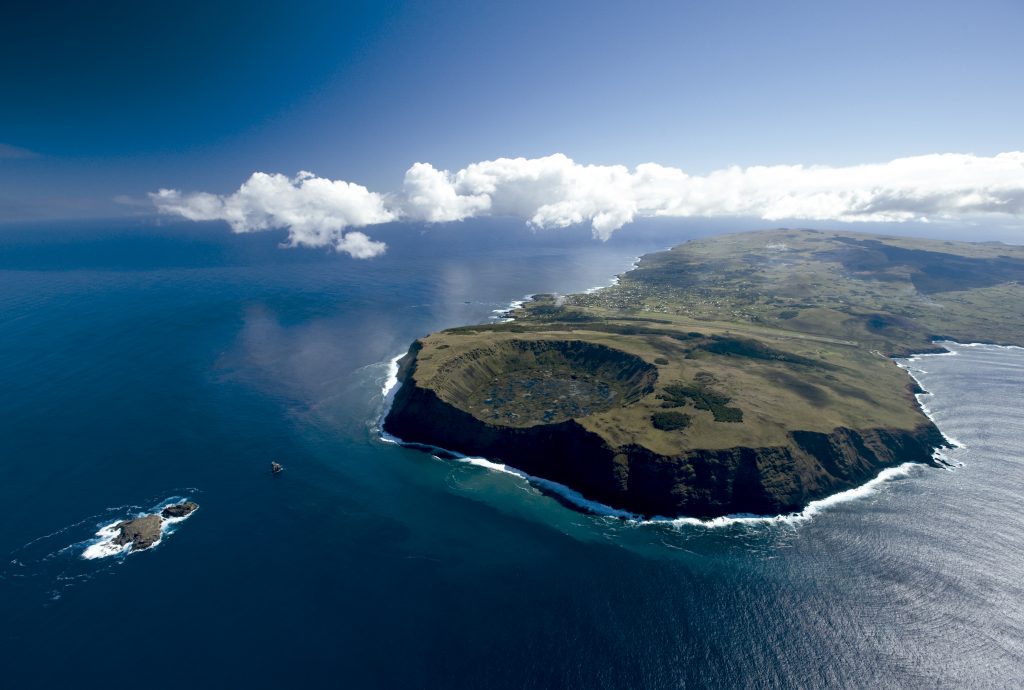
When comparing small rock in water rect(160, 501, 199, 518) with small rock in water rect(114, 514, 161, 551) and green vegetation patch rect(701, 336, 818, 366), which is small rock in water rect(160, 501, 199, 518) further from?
green vegetation patch rect(701, 336, 818, 366)

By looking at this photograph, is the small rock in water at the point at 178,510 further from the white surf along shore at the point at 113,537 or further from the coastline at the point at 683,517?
the coastline at the point at 683,517

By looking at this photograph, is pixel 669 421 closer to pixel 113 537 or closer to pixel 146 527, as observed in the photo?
pixel 146 527

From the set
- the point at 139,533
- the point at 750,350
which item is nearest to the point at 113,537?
the point at 139,533

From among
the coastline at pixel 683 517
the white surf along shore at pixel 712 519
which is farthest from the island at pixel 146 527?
the white surf along shore at pixel 712 519

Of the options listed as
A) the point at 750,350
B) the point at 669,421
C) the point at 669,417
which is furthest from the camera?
the point at 750,350

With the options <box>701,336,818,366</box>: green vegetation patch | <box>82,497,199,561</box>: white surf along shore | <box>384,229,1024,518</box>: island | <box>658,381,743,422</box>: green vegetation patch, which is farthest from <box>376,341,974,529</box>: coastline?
<box>82,497,199,561</box>: white surf along shore

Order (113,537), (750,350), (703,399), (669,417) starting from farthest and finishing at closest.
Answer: (750,350) → (703,399) → (669,417) → (113,537)

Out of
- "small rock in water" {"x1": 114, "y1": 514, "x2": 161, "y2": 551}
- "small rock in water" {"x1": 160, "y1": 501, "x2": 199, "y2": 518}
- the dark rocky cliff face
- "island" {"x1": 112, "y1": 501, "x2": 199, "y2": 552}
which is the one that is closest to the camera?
"small rock in water" {"x1": 114, "y1": 514, "x2": 161, "y2": 551}
